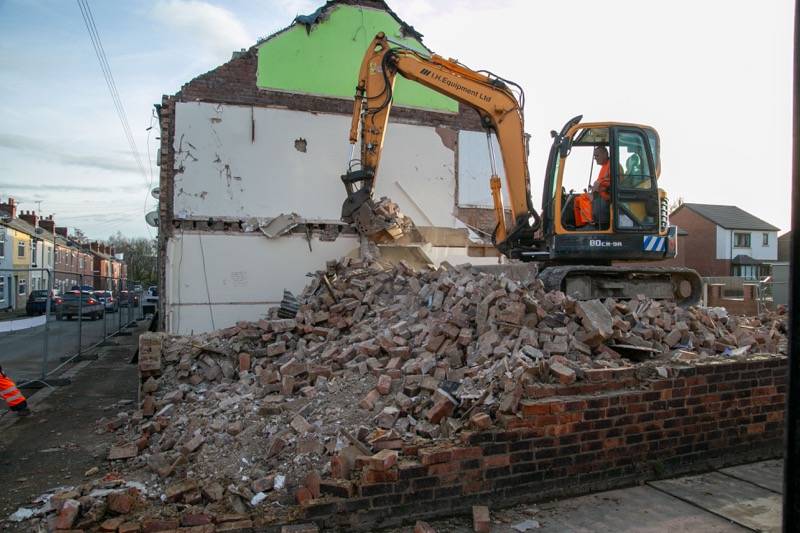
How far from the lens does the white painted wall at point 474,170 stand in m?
13.1

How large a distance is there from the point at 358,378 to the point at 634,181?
16.2 feet

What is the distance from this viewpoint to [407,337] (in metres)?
5.97

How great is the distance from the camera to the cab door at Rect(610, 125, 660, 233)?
25.2 feet

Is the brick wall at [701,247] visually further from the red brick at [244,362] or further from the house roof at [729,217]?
the red brick at [244,362]

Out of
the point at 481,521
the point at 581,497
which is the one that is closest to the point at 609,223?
the point at 581,497

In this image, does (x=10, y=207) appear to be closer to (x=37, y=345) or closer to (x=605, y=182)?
(x=37, y=345)

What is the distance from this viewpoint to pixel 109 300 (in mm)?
17500

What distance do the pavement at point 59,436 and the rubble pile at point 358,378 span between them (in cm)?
41

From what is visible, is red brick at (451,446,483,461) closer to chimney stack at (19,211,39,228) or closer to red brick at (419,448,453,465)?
red brick at (419,448,453,465)

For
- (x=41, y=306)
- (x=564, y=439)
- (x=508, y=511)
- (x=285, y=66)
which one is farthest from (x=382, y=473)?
(x=41, y=306)

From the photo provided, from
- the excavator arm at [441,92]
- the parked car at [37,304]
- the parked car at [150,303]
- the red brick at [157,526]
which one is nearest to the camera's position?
the red brick at [157,526]

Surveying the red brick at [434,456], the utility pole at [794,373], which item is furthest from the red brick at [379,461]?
A: the utility pole at [794,373]

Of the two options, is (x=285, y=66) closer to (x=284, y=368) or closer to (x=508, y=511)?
(x=284, y=368)

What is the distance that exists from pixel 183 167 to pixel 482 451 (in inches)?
354
